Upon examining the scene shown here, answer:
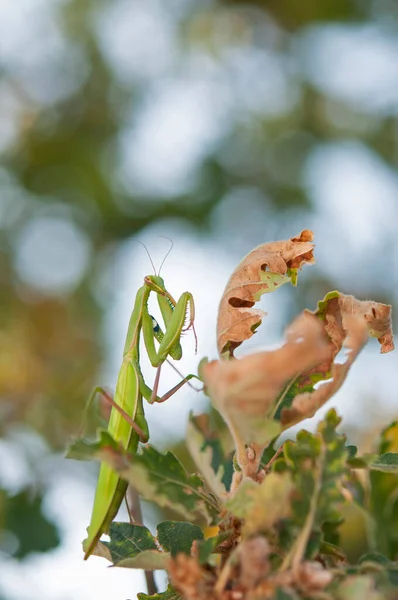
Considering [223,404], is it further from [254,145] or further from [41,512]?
[254,145]

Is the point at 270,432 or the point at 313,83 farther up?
the point at 313,83

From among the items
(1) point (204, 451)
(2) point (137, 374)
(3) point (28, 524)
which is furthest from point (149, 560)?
(3) point (28, 524)

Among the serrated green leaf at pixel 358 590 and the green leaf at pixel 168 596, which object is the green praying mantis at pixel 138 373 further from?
the serrated green leaf at pixel 358 590

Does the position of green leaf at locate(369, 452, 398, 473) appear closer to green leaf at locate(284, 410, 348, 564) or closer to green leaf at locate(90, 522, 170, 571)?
green leaf at locate(284, 410, 348, 564)

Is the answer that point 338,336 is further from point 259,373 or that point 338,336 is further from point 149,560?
point 149,560

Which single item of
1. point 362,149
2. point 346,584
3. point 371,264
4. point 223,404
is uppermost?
point 362,149

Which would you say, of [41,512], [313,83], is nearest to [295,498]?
[41,512]

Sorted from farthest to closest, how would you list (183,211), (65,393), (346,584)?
(183,211), (65,393), (346,584)
